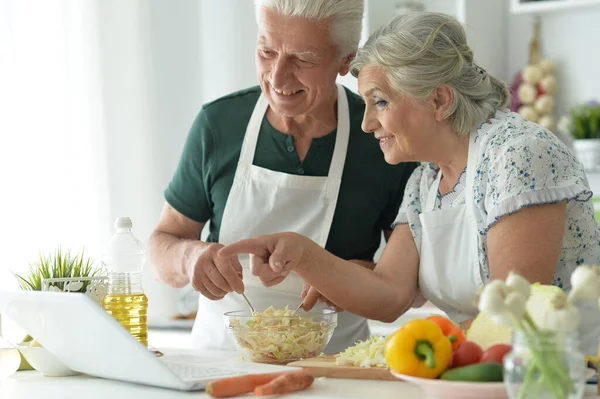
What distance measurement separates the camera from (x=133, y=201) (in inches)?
131

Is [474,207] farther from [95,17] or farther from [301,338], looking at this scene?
[95,17]

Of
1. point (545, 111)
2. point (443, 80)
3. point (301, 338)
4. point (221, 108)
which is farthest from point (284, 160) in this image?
point (545, 111)

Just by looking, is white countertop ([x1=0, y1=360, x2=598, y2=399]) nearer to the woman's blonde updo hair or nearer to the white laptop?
the white laptop

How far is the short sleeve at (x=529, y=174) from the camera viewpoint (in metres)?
1.76

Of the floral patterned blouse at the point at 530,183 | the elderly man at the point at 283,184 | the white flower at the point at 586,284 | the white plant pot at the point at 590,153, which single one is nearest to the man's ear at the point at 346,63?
the elderly man at the point at 283,184

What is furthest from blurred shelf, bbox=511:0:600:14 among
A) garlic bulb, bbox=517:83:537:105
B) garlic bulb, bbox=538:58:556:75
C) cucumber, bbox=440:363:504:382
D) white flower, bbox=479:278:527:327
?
white flower, bbox=479:278:527:327

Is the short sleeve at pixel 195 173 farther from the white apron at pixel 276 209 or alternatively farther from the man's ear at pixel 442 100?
the man's ear at pixel 442 100

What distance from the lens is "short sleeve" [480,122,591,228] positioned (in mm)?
1758

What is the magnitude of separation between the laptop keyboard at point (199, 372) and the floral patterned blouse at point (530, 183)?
2.21 feet

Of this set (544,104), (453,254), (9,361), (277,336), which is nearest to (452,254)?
(453,254)

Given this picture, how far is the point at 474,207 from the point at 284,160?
23.5 inches

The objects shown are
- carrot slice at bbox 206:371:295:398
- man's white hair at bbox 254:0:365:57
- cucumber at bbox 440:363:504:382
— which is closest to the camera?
cucumber at bbox 440:363:504:382

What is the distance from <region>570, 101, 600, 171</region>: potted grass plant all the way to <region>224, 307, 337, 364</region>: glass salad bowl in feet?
7.10

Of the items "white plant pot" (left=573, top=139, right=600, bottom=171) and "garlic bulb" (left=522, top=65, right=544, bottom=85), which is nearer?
"white plant pot" (left=573, top=139, right=600, bottom=171)
